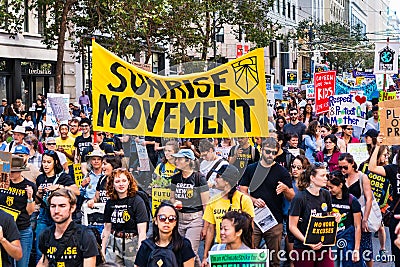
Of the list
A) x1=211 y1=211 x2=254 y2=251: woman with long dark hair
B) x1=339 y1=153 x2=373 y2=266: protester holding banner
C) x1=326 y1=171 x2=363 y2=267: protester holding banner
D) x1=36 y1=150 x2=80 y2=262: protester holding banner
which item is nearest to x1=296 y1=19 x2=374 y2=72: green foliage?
x1=339 y1=153 x2=373 y2=266: protester holding banner

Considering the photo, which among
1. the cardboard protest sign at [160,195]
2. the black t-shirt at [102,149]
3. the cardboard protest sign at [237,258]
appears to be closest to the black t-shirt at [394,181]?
the cardboard protest sign at [160,195]

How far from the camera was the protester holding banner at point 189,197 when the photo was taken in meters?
8.76

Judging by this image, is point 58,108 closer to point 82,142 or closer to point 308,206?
point 82,142

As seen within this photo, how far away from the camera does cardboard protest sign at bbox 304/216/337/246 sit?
7.86 m

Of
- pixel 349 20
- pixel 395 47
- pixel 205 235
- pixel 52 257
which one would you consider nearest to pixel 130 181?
pixel 205 235

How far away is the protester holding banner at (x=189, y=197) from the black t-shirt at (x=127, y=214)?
110cm

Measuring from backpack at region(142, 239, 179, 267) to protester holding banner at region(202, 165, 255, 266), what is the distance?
1.71 metres

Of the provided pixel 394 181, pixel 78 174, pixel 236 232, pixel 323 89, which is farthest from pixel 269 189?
pixel 323 89

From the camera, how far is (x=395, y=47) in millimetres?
17969

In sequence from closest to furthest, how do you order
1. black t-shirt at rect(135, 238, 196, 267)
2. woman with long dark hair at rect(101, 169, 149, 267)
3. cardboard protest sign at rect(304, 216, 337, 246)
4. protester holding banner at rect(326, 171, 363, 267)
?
1. black t-shirt at rect(135, 238, 196, 267)
2. woman with long dark hair at rect(101, 169, 149, 267)
3. cardboard protest sign at rect(304, 216, 337, 246)
4. protester holding banner at rect(326, 171, 363, 267)

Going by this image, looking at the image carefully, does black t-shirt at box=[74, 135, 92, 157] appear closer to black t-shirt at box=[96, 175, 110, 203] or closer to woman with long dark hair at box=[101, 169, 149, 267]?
black t-shirt at box=[96, 175, 110, 203]

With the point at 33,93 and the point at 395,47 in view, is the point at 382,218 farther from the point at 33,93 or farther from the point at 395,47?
the point at 33,93

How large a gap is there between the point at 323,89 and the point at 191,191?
10866mm

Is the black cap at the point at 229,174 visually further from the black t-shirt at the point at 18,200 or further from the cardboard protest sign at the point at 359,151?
the cardboard protest sign at the point at 359,151
